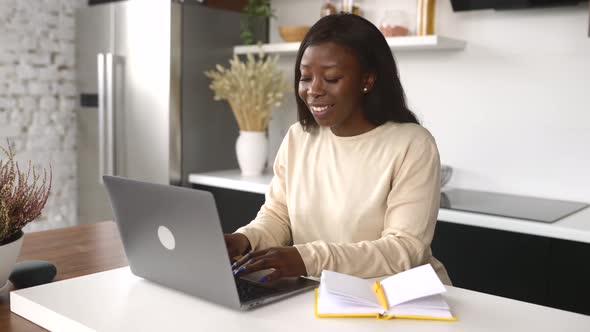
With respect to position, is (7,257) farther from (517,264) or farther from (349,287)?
(517,264)

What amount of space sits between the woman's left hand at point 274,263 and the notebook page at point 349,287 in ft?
0.38

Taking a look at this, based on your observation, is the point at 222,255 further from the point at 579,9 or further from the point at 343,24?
the point at 579,9

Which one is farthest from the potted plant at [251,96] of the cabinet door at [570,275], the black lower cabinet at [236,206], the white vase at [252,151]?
the cabinet door at [570,275]

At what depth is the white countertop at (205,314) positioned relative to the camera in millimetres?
1067

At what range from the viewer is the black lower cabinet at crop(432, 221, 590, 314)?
2.05 meters

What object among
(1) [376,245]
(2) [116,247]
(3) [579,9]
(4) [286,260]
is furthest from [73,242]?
(3) [579,9]

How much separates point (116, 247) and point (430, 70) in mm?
1772

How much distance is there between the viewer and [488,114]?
8.98 ft

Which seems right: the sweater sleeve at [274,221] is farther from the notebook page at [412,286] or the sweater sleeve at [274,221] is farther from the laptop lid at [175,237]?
the notebook page at [412,286]

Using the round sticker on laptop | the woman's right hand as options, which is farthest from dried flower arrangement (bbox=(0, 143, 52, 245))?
the woman's right hand

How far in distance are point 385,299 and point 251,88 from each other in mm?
2019

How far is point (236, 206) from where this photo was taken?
3004 mm

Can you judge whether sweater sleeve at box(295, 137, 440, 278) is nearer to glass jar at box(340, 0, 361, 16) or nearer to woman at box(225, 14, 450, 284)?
woman at box(225, 14, 450, 284)

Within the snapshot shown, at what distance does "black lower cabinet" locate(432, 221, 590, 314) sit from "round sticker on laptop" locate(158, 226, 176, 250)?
53.4 inches
